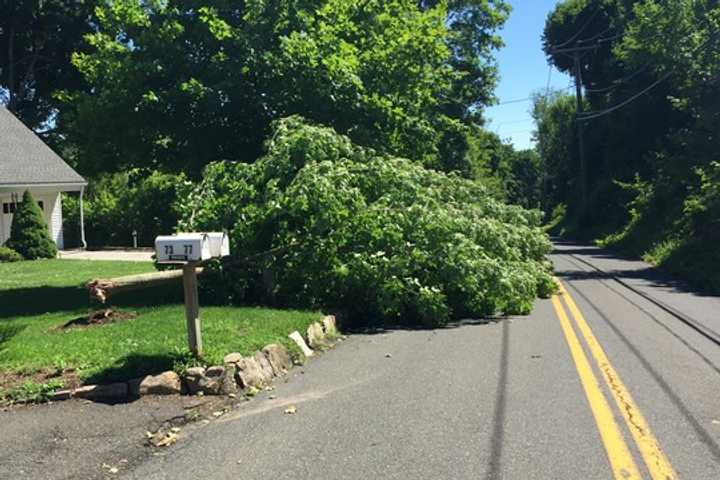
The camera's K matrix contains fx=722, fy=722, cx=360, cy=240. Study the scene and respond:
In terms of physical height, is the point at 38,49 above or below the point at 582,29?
below

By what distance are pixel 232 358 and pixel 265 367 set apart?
484 millimetres

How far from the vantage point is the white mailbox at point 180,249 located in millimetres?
7219

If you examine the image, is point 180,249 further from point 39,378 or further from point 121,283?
point 39,378

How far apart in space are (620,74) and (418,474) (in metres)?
45.7

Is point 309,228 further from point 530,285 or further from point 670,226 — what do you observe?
point 670,226

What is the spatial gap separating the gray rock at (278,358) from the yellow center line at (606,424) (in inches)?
124

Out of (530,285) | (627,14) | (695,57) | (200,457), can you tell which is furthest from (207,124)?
(627,14)

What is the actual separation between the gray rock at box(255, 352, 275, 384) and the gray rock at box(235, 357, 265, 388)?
0.04 metres

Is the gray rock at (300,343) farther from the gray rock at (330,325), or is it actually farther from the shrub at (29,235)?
the shrub at (29,235)

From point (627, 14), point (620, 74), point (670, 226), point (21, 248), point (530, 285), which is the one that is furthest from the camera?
point (620, 74)

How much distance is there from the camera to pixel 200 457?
5.18 metres

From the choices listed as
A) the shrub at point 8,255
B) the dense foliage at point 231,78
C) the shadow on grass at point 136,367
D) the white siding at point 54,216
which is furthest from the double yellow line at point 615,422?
the white siding at point 54,216

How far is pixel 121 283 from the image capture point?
7738 millimetres

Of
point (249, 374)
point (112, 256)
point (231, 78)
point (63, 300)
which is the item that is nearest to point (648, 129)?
point (112, 256)
